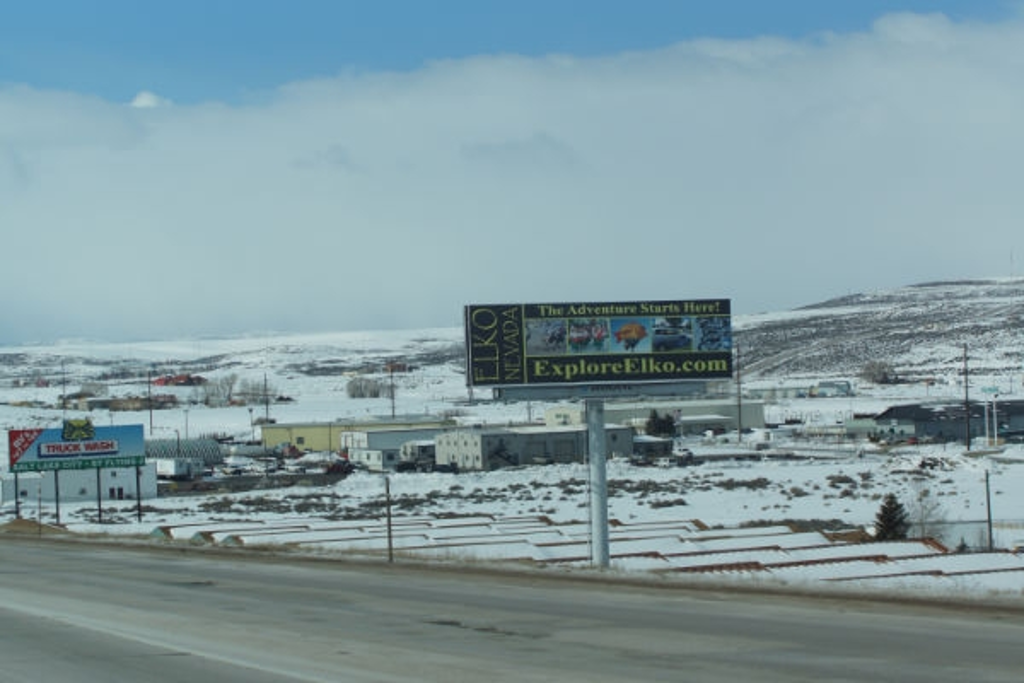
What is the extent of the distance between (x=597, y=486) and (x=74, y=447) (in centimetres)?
3616

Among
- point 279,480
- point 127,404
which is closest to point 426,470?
point 279,480

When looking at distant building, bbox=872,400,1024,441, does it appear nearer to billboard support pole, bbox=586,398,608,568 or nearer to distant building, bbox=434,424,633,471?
distant building, bbox=434,424,633,471

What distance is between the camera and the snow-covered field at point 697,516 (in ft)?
92.2

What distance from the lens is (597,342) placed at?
3180 centimetres

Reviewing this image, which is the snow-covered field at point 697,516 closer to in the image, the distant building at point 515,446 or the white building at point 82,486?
the white building at point 82,486

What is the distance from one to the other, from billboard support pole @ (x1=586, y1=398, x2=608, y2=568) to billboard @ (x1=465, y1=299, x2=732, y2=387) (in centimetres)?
90

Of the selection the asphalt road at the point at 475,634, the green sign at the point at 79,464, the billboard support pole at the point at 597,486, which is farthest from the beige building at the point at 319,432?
the asphalt road at the point at 475,634

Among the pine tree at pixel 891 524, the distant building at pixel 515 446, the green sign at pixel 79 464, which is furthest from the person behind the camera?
→ the distant building at pixel 515 446

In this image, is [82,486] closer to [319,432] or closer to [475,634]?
[319,432]

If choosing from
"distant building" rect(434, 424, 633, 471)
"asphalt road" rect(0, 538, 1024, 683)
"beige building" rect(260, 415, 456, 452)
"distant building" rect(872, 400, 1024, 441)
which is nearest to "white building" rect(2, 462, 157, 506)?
"distant building" rect(434, 424, 633, 471)

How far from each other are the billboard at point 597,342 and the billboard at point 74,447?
3369cm

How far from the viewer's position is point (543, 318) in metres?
31.5

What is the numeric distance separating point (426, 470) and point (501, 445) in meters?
6.29

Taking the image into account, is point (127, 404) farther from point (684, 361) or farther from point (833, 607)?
point (833, 607)
